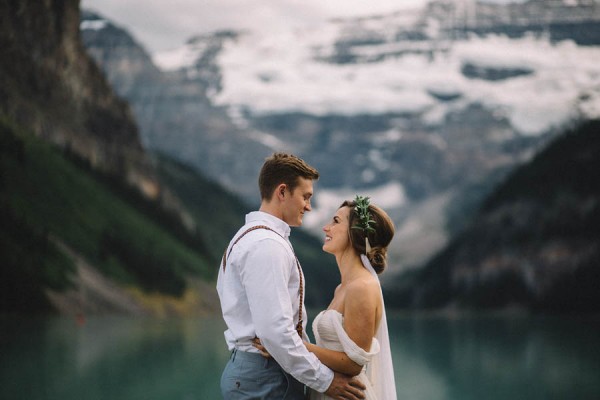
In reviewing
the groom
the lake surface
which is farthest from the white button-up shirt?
the lake surface

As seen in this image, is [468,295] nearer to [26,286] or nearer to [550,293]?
[550,293]

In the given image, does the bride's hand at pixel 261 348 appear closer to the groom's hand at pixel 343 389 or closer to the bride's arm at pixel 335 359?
the bride's arm at pixel 335 359

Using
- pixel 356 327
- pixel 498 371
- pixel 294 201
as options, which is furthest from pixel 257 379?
pixel 498 371

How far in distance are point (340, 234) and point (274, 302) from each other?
1.44 m

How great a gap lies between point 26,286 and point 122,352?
173 ft

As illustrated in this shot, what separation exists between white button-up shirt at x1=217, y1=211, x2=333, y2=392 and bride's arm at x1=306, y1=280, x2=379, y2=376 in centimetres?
17

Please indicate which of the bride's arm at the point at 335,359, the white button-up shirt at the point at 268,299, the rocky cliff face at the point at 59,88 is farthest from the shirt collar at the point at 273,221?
the rocky cliff face at the point at 59,88

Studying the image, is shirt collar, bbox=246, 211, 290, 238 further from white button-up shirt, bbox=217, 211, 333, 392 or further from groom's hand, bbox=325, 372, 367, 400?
groom's hand, bbox=325, 372, 367, 400

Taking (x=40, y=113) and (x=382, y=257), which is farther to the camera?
(x=40, y=113)

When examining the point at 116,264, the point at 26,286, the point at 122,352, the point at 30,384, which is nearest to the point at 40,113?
the point at 116,264

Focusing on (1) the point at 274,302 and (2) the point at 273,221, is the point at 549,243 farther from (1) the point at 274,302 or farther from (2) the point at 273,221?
(1) the point at 274,302

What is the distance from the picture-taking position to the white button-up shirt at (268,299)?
6719mm

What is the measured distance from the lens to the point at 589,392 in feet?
99.0

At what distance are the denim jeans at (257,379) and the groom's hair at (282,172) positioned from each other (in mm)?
1388
